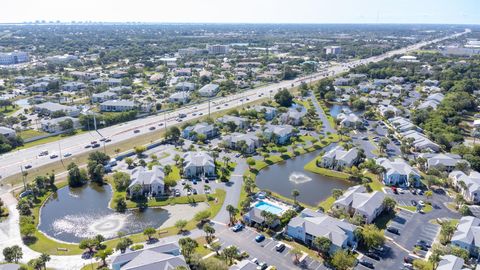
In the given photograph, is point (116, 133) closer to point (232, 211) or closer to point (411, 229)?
point (232, 211)

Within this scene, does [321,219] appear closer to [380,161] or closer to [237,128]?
[380,161]

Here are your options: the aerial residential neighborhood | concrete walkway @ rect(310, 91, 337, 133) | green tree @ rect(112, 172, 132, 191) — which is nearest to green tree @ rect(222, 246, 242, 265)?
the aerial residential neighborhood

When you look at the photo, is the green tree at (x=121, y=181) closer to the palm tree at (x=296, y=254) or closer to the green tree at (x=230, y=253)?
the green tree at (x=230, y=253)

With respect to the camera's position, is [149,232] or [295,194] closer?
[149,232]

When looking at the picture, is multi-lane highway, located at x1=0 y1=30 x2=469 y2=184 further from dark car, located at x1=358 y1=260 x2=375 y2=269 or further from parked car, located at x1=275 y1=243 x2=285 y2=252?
dark car, located at x1=358 y1=260 x2=375 y2=269

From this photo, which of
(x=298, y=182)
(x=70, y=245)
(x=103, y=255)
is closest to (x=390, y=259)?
(x=298, y=182)

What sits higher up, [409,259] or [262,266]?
[409,259]
